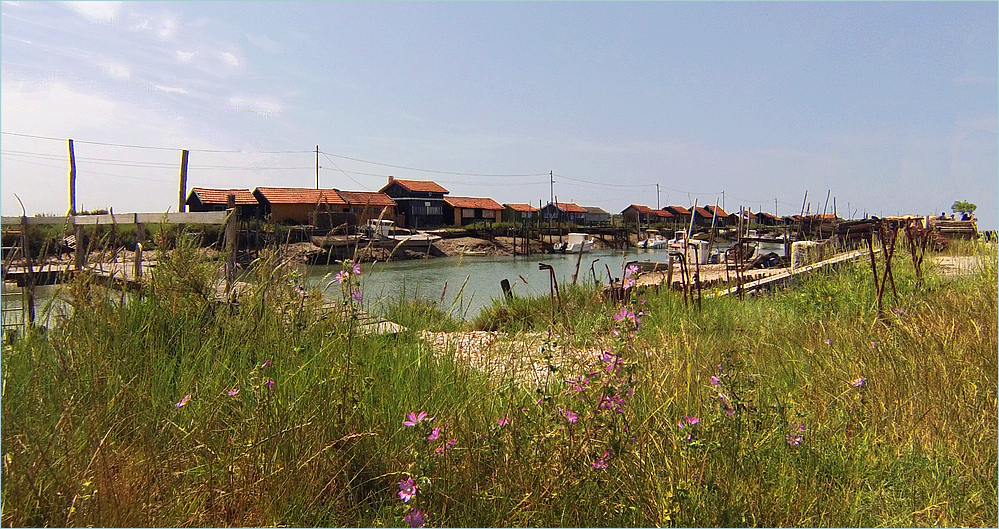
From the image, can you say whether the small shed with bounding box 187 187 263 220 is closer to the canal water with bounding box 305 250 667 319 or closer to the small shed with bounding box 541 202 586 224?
the canal water with bounding box 305 250 667 319

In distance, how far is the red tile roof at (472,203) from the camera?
184ft

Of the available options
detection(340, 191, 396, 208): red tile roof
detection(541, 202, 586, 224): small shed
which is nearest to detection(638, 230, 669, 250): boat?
detection(541, 202, 586, 224): small shed

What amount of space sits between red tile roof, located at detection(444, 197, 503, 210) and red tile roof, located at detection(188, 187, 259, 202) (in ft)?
58.6

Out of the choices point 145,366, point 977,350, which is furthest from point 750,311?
point 145,366

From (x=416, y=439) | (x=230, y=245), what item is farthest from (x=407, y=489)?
(x=230, y=245)

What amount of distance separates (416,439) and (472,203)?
5725 cm

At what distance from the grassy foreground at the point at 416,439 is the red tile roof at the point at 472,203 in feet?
173

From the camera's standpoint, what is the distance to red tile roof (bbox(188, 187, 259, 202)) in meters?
40.3

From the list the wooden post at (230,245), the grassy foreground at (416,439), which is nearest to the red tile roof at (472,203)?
the wooden post at (230,245)

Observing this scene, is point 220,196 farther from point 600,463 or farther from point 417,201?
point 600,463

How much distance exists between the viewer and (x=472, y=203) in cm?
5884

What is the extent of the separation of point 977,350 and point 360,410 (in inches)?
123

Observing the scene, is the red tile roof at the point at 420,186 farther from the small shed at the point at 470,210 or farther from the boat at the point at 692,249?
the boat at the point at 692,249

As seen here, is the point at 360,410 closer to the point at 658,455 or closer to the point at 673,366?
the point at 658,455
